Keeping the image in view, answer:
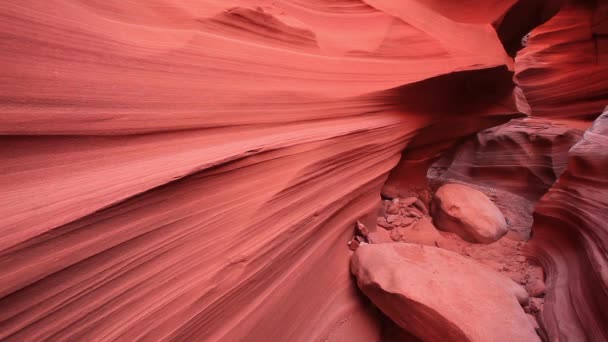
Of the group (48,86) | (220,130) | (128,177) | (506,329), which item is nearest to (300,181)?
(220,130)

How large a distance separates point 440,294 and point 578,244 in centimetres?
127

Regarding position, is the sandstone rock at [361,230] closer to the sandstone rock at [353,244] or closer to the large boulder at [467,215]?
the sandstone rock at [353,244]

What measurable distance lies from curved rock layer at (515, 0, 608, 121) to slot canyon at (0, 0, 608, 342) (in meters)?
3.40

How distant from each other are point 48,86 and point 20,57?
84mm

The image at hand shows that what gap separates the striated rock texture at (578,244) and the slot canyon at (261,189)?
0.04 feet

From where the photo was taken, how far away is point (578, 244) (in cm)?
177

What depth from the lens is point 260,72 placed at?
129cm

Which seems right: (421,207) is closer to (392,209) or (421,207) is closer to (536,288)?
(392,209)

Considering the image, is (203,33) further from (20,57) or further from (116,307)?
(116,307)

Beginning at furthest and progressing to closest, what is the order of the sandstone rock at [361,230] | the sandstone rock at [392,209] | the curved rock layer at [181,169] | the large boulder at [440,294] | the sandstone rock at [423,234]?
the sandstone rock at [392,209] → the sandstone rock at [423,234] → the sandstone rock at [361,230] → the large boulder at [440,294] → the curved rock layer at [181,169]

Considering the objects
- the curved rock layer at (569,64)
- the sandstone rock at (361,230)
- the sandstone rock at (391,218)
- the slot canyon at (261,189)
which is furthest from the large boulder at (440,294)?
the curved rock layer at (569,64)

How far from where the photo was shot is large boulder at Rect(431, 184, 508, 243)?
2205 millimetres

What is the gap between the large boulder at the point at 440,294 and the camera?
1175 mm

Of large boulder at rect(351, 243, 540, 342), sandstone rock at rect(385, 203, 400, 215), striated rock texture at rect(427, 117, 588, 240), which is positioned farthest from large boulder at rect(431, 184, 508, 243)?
striated rock texture at rect(427, 117, 588, 240)
